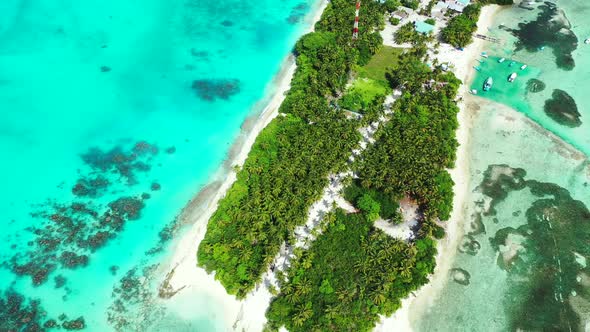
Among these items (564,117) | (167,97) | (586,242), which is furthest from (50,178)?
(564,117)

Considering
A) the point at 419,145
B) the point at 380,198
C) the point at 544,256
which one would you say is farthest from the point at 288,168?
the point at 544,256

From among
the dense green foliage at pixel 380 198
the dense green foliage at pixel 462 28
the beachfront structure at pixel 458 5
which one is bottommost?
the dense green foliage at pixel 380 198

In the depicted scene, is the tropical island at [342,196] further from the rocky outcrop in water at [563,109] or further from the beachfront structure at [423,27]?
the rocky outcrop in water at [563,109]

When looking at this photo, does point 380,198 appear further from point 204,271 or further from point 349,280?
point 204,271

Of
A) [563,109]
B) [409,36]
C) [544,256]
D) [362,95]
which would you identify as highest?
[409,36]

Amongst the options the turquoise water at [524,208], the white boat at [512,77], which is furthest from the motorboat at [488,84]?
the white boat at [512,77]
